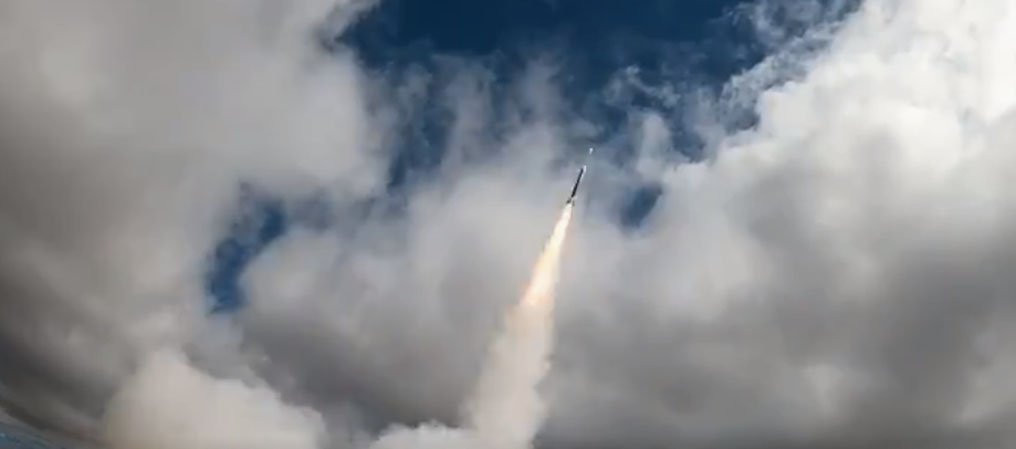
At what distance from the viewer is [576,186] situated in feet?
292

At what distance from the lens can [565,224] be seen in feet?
308

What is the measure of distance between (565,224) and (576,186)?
6.80 metres
